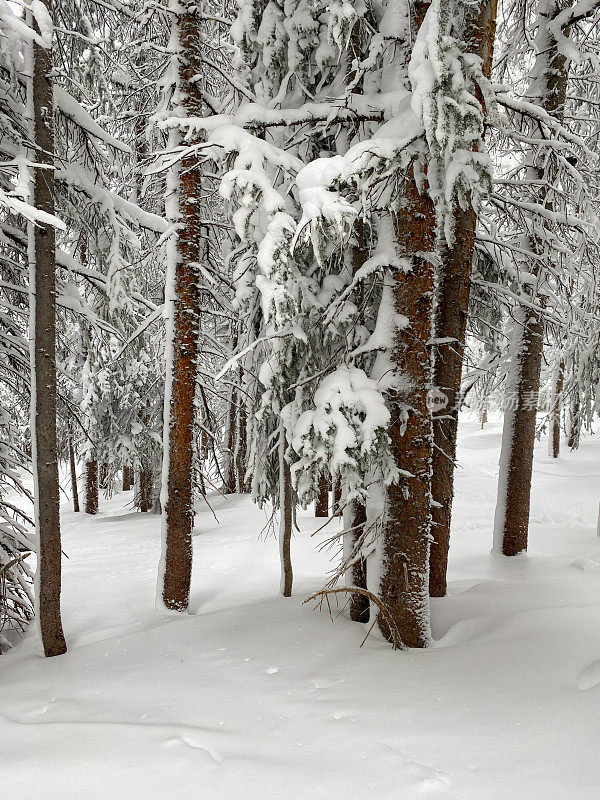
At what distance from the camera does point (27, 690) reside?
4.77 meters

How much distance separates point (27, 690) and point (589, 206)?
7.70 metres

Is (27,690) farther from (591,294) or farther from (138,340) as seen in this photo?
(591,294)

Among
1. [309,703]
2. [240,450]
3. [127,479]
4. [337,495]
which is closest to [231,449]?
[240,450]

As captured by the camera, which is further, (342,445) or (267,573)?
(267,573)

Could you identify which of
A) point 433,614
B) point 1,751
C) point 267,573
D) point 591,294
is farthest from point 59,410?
point 591,294

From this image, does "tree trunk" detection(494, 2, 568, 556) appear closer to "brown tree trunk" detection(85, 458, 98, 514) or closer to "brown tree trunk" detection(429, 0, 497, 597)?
"brown tree trunk" detection(429, 0, 497, 597)

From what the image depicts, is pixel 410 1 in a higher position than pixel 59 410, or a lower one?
higher

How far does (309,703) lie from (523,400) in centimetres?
592

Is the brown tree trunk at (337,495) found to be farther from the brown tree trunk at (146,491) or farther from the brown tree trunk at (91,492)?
the brown tree trunk at (91,492)

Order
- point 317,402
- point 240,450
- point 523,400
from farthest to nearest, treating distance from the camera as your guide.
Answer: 1. point 240,450
2. point 523,400
3. point 317,402

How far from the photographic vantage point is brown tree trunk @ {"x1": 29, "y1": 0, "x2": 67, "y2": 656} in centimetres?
569

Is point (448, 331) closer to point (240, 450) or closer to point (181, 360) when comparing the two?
point (181, 360)

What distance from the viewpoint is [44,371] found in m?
5.80

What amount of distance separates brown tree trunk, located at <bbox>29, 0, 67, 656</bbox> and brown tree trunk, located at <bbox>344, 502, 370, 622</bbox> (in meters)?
3.18
